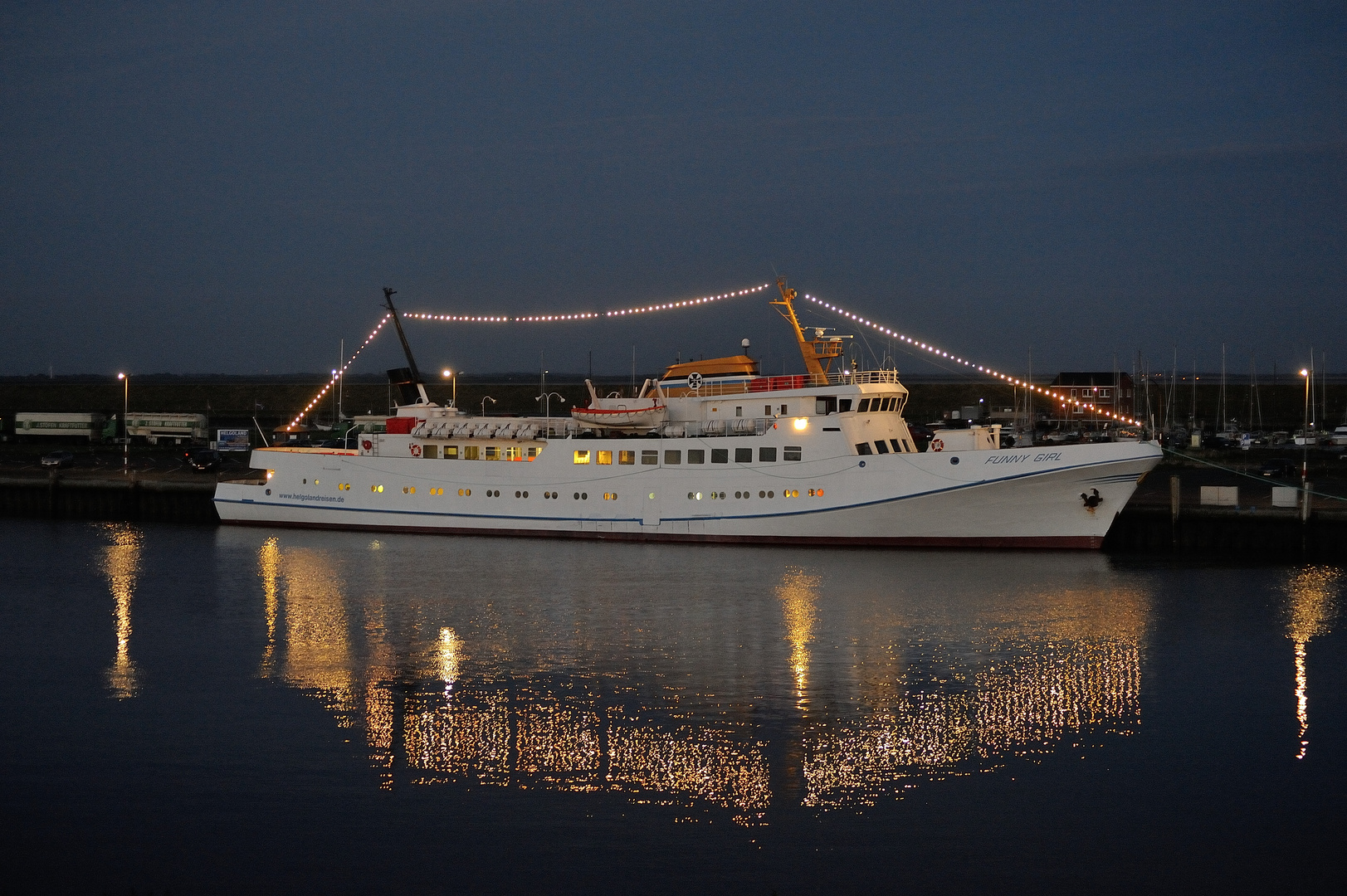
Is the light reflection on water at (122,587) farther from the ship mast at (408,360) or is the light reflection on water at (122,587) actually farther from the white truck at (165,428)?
the white truck at (165,428)

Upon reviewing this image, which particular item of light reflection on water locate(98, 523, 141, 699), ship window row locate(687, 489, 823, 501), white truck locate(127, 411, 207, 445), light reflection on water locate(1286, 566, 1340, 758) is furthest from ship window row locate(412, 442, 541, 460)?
white truck locate(127, 411, 207, 445)

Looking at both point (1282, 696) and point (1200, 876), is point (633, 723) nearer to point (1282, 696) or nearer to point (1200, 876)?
point (1200, 876)

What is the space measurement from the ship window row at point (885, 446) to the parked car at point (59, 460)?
38117mm

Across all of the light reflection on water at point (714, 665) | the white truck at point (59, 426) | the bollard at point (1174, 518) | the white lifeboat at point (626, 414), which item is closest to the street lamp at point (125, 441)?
the white truck at point (59, 426)

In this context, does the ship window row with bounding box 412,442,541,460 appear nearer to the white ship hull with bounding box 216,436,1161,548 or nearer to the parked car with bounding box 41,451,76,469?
the white ship hull with bounding box 216,436,1161,548

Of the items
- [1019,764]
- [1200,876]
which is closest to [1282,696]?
[1019,764]

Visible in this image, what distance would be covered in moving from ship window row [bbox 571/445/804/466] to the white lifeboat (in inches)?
43.1

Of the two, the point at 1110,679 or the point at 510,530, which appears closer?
the point at 1110,679

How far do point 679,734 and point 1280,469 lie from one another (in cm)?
3637

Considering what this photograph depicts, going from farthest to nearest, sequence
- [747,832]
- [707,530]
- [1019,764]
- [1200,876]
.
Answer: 1. [707,530]
2. [1019,764]
3. [747,832]
4. [1200,876]

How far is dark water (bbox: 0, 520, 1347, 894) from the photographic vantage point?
38.8 feet

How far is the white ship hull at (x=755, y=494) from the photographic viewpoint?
29.6 metres

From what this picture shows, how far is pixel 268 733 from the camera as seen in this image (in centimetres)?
1570

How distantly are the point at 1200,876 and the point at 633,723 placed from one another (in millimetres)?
7498
